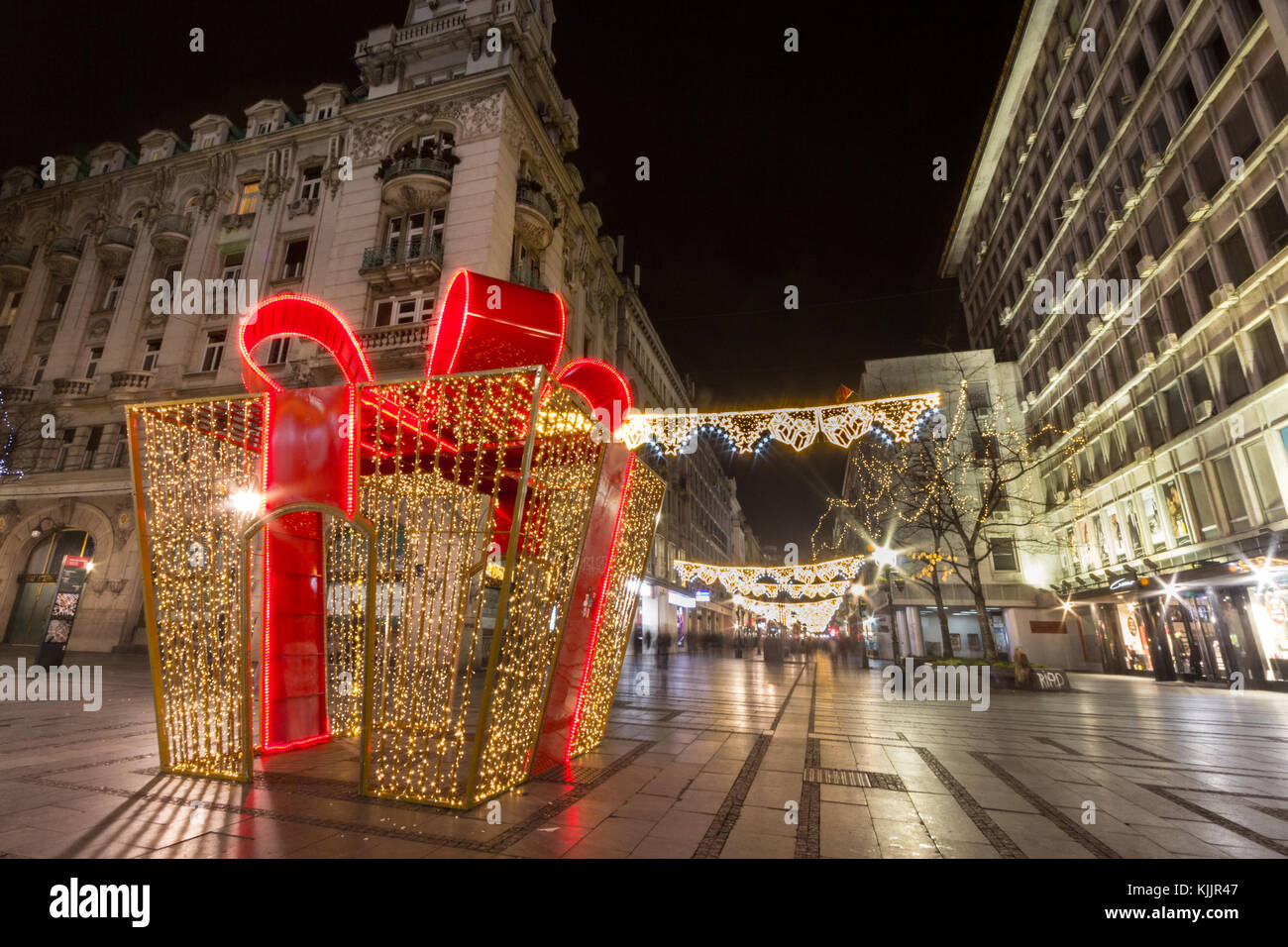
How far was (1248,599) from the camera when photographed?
645 inches

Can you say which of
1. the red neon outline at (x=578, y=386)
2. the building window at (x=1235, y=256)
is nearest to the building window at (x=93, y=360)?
A: the red neon outline at (x=578, y=386)

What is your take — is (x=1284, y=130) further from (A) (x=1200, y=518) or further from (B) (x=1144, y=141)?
(A) (x=1200, y=518)

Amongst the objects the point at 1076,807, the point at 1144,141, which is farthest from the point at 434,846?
the point at 1144,141

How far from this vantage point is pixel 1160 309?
64.2ft

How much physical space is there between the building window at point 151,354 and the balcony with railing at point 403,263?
996 centimetres

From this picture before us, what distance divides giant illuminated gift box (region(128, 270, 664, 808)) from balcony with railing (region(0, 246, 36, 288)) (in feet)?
98.7

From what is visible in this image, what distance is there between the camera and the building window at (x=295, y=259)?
2048 centimetres

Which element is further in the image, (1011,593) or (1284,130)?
(1011,593)

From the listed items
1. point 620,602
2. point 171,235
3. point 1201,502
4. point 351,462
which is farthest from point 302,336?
point 1201,502
